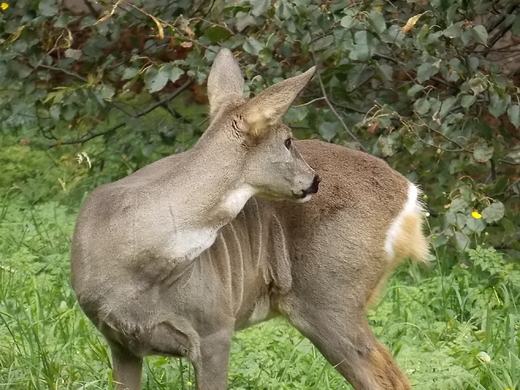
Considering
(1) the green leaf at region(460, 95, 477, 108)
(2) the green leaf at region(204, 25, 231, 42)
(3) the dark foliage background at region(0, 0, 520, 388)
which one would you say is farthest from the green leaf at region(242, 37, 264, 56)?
(1) the green leaf at region(460, 95, 477, 108)

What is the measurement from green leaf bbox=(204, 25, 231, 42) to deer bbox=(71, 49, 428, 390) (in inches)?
53.5

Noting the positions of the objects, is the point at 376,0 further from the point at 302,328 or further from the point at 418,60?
the point at 302,328

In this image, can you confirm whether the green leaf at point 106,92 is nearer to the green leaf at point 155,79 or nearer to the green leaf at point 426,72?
the green leaf at point 155,79

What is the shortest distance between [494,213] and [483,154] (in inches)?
13.3

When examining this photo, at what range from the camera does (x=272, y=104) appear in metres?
3.88

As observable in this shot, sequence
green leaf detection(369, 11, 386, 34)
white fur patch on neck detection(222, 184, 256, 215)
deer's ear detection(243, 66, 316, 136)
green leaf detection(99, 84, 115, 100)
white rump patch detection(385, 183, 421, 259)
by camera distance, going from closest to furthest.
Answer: deer's ear detection(243, 66, 316, 136)
white fur patch on neck detection(222, 184, 256, 215)
white rump patch detection(385, 183, 421, 259)
green leaf detection(369, 11, 386, 34)
green leaf detection(99, 84, 115, 100)

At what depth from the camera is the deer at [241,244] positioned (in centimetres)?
386

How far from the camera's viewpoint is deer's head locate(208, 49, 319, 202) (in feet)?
12.7

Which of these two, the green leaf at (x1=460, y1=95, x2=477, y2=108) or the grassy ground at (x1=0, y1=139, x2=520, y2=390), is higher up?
the green leaf at (x1=460, y1=95, x2=477, y2=108)

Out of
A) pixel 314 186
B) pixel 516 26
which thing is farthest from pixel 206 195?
pixel 516 26

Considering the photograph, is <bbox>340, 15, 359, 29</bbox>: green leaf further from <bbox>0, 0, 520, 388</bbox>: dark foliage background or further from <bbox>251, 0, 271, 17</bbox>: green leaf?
<bbox>251, 0, 271, 17</bbox>: green leaf

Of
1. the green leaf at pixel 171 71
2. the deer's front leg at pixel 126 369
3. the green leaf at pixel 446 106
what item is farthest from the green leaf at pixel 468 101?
the deer's front leg at pixel 126 369

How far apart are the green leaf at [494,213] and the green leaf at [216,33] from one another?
1.69 metres

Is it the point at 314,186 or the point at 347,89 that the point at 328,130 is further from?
the point at 314,186
